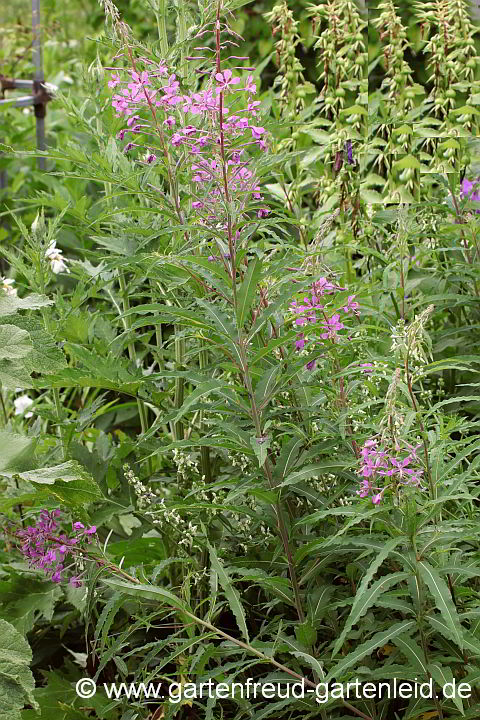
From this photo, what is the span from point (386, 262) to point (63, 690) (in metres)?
1.24

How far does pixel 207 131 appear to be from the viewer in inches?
64.2

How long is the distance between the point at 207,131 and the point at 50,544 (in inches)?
35.4

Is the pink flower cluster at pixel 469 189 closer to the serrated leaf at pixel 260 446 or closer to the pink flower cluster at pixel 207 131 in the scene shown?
the pink flower cluster at pixel 207 131

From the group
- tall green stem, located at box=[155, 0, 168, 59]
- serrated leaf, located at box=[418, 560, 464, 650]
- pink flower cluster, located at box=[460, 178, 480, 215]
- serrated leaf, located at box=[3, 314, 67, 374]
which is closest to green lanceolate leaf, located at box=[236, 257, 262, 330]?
serrated leaf, located at box=[3, 314, 67, 374]

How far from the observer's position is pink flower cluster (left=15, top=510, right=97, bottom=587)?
1.91 m

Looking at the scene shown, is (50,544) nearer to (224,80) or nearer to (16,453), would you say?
(16,453)

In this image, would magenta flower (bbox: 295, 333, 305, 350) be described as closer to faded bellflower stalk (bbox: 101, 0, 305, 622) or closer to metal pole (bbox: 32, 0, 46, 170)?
faded bellflower stalk (bbox: 101, 0, 305, 622)

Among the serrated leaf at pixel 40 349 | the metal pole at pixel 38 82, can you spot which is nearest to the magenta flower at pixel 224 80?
the serrated leaf at pixel 40 349

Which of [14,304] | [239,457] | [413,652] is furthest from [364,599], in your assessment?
[14,304]

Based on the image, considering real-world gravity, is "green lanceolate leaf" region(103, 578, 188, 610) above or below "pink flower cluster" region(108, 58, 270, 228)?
below

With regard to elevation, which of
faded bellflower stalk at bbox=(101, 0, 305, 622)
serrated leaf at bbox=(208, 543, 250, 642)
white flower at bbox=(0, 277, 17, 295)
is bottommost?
serrated leaf at bbox=(208, 543, 250, 642)

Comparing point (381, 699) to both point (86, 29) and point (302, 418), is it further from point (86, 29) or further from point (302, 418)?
point (86, 29)

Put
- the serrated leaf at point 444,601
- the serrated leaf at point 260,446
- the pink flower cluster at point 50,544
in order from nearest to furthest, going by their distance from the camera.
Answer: the serrated leaf at point 444,601 → the serrated leaf at point 260,446 → the pink flower cluster at point 50,544

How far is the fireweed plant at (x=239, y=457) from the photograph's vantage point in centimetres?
159
